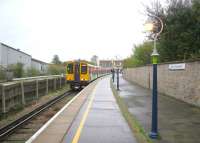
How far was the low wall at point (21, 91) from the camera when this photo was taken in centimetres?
1586

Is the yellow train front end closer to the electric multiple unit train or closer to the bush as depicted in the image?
the electric multiple unit train

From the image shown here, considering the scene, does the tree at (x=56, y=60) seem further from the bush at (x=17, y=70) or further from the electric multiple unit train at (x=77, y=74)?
the electric multiple unit train at (x=77, y=74)

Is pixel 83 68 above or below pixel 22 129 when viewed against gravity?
above

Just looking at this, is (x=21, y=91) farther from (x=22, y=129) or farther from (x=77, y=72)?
(x=77, y=72)

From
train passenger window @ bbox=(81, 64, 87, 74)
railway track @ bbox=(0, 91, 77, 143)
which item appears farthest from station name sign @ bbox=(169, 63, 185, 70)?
train passenger window @ bbox=(81, 64, 87, 74)

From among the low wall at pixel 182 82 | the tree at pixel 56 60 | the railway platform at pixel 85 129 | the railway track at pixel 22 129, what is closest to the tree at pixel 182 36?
the low wall at pixel 182 82

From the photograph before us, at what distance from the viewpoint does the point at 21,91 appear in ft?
64.7

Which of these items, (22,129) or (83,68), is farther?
(83,68)

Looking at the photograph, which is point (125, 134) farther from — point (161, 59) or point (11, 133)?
point (161, 59)

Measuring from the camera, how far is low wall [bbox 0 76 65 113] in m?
15.9

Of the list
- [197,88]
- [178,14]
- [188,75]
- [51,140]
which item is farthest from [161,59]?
[51,140]

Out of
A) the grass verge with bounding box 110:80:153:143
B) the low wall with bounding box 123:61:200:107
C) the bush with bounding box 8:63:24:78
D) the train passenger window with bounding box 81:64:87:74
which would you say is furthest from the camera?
the bush with bounding box 8:63:24:78

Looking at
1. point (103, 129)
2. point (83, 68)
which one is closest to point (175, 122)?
point (103, 129)

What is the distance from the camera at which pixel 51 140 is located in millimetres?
7762
